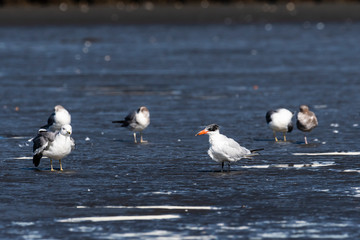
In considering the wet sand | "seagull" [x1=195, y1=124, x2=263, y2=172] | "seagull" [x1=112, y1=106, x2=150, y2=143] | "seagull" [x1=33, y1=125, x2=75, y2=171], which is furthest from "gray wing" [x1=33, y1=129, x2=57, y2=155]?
the wet sand

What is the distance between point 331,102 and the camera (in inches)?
963

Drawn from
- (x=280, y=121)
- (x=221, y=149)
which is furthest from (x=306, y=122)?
(x=221, y=149)

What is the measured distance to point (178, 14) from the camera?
8262cm

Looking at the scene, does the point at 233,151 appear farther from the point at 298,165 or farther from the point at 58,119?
the point at 58,119

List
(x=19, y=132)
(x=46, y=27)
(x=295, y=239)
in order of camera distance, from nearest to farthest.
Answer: (x=295, y=239) < (x=19, y=132) < (x=46, y=27)

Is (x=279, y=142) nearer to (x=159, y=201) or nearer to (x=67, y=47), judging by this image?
(x=159, y=201)

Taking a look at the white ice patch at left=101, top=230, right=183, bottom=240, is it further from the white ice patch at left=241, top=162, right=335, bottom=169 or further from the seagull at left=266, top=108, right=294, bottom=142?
the seagull at left=266, top=108, right=294, bottom=142

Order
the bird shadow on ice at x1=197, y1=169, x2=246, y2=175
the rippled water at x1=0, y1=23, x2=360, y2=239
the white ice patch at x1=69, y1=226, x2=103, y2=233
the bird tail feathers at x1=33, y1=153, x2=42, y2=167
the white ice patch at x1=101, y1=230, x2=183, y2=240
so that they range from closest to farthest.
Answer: the white ice patch at x1=101, y1=230, x2=183, y2=240, the white ice patch at x1=69, y1=226, x2=103, y2=233, the rippled water at x1=0, y1=23, x2=360, y2=239, the bird shadow on ice at x1=197, y1=169, x2=246, y2=175, the bird tail feathers at x1=33, y1=153, x2=42, y2=167

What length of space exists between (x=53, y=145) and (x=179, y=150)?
3.15 metres

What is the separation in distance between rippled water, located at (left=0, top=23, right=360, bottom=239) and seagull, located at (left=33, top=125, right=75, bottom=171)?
32 centimetres

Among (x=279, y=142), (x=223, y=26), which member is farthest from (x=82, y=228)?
(x=223, y=26)

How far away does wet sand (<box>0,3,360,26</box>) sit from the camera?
74.2 metres

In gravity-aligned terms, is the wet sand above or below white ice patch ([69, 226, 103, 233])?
above

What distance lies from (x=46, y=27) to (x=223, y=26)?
13178 millimetres
